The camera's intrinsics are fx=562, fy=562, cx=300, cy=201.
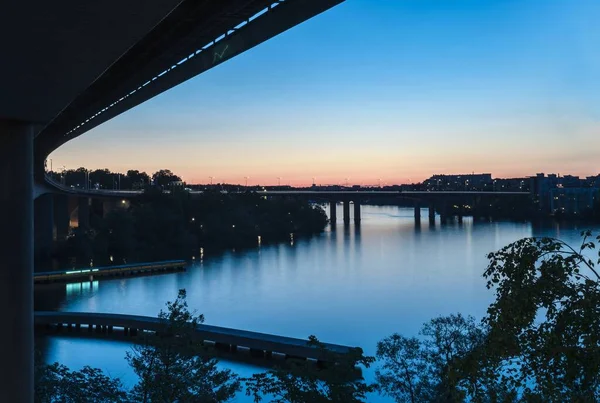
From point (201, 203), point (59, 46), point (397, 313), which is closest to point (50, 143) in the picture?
point (397, 313)

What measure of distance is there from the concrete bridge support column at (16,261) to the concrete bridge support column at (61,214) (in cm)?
3468

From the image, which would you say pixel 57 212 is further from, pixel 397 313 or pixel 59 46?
pixel 59 46

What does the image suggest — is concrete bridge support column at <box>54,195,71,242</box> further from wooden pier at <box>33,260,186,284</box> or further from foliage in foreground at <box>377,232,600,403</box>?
foliage in foreground at <box>377,232,600,403</box>

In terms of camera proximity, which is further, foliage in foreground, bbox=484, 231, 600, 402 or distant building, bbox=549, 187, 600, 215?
distant building, bbox=549, 187, 600, 215

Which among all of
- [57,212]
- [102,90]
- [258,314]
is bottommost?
[258,314]

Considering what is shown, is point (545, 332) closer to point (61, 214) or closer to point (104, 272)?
point (104, 272)

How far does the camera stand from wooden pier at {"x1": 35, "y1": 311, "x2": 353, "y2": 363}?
1320 cm

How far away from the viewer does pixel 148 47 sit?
5.43m

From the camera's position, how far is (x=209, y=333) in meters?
14.4

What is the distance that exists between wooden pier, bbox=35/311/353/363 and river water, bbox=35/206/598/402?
0.80 m

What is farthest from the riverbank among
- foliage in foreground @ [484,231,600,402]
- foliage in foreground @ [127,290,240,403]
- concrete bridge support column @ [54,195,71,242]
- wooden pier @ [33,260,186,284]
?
foliage in foreground @ [484,231,600,402]

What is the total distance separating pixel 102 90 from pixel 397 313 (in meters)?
12.8

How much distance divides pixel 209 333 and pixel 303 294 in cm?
709

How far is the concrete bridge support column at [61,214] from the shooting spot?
123 feet
